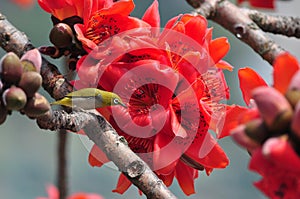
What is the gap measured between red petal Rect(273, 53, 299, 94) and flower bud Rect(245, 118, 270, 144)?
8cm

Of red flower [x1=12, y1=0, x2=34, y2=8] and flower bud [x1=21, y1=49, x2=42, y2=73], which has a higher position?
flower bud [x1=21, y1=49, x2=42, y2=73]

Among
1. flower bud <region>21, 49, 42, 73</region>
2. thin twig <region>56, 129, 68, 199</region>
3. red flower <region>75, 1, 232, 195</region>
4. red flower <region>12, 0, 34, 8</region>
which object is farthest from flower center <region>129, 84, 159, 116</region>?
red flower <region>12, 0, 34, 8</region>

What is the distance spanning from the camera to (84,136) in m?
0.95

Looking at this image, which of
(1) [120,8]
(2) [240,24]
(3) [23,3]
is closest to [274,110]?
(1) [120,8]

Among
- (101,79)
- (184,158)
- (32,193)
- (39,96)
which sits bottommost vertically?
(32,193)

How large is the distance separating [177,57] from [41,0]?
23cm

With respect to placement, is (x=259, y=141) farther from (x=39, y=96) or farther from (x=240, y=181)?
(x=240, y=181)

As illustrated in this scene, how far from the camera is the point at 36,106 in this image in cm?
68

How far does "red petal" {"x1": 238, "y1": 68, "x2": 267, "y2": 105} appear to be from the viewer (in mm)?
796

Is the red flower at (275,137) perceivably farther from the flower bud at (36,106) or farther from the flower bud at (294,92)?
the flower bud at (36,106)

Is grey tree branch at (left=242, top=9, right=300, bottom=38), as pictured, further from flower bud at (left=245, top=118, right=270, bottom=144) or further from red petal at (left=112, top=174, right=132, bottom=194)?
flower bud at (left=245, top=118, right=270, bottom=144)

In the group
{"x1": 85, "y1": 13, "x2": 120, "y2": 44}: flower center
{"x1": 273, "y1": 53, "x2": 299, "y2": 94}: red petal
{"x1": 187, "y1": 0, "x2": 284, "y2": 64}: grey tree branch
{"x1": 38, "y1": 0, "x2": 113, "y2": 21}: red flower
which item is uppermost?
{"x1": 273, "y1": 53, "x2": 299, "y2": 94}: red petal

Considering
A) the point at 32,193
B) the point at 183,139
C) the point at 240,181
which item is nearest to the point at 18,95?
the point at 183,139

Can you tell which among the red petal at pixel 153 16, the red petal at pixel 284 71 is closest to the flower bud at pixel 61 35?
the red petal at pixel 153 16
